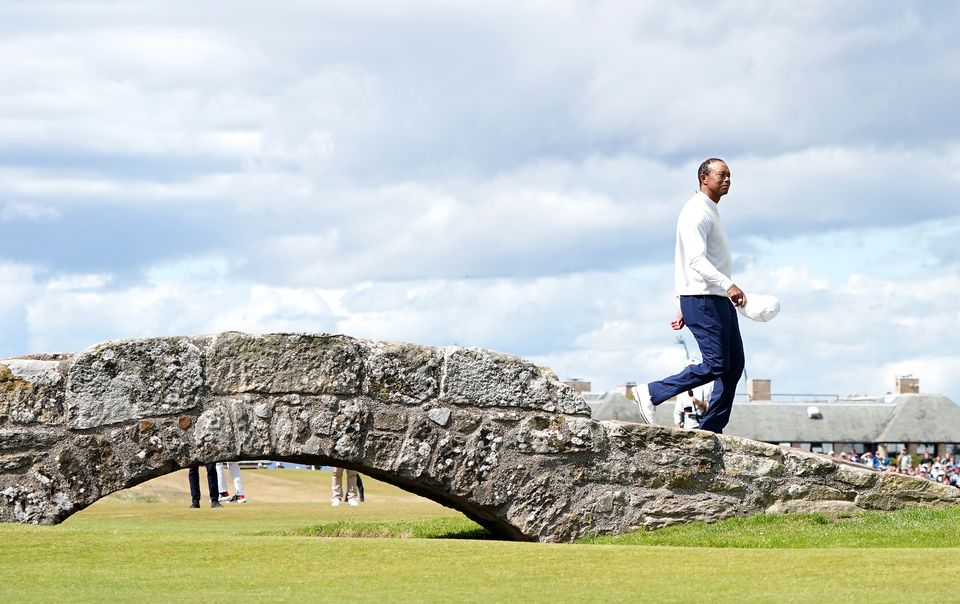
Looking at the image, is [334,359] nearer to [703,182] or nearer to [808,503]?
[703,182]

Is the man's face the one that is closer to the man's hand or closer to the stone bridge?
the man's hand

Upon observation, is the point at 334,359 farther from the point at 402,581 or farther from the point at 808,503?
the point at 808,503

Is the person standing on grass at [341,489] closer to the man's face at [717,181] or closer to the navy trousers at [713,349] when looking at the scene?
the navy trousers at [713,349]

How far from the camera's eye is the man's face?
32.9 ft

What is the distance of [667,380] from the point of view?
10.1 meters

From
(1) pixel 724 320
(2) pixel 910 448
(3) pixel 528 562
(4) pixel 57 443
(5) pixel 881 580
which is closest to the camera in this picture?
(5) pixel 881 580

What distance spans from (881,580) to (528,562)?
179cm

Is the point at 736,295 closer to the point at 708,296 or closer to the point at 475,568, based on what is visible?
the point at 708,296

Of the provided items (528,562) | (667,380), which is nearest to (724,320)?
(667,380)

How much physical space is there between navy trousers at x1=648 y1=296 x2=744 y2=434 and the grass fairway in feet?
4.20

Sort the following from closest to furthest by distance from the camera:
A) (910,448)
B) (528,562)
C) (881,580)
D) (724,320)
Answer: (881,580) < (528,562) < (724,320) < (910,448)

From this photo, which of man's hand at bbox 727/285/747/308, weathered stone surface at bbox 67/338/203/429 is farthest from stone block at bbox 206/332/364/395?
man's hand at bbox 727/285/747/308

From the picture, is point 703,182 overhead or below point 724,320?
overhead

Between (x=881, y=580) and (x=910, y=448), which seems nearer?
(x=881, y=580)
